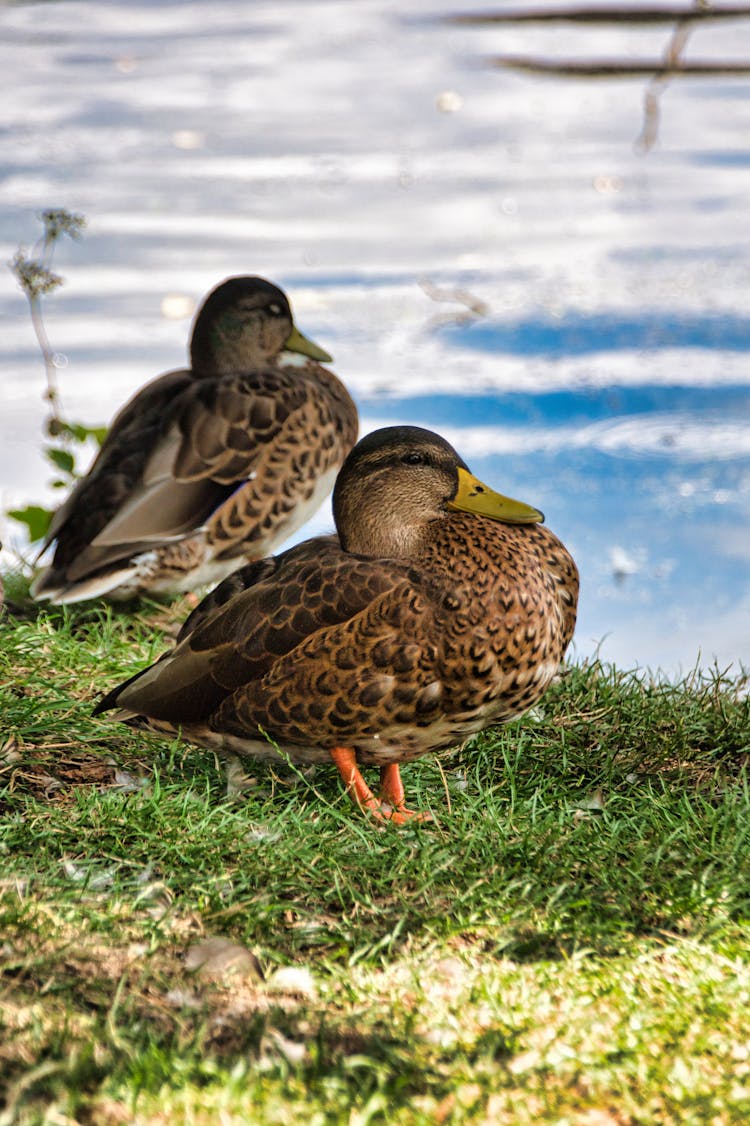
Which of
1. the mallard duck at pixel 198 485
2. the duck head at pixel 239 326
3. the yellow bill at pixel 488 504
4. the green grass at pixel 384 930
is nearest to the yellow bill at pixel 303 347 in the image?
the duck head at pixel 239 326

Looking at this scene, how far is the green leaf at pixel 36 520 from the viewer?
5793 mm

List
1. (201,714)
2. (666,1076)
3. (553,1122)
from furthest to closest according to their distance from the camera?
(201,714)
(666,1076)
(553,1122)

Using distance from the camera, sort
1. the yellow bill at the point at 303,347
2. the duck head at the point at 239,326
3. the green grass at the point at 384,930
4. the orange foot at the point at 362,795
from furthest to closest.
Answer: the yellow bill at the point at 303,347 < the duck head at the point at 239,326 < the orange foot at the point at 362,795 < the green grass at the point at 384,930

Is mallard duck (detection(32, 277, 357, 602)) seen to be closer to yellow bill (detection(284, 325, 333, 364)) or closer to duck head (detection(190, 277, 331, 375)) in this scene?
duck head (detection(190, 277, 331, 375))

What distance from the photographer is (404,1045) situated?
2.39 metres

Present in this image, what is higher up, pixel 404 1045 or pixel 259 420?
pixel 259 420

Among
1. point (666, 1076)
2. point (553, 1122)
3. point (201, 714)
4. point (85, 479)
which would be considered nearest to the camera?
point (553, 1122)

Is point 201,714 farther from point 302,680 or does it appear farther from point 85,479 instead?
point 85,479

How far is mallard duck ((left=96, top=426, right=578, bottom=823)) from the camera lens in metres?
3.20

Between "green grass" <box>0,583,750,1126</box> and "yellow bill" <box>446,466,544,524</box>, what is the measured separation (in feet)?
2.48

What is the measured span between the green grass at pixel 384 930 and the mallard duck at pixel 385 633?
0.22 meters

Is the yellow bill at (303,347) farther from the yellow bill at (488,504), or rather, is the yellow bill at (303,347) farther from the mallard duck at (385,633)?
the yellow bill at (488,504)

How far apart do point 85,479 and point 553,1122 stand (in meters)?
3.74

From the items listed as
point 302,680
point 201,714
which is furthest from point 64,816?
point 302,680
